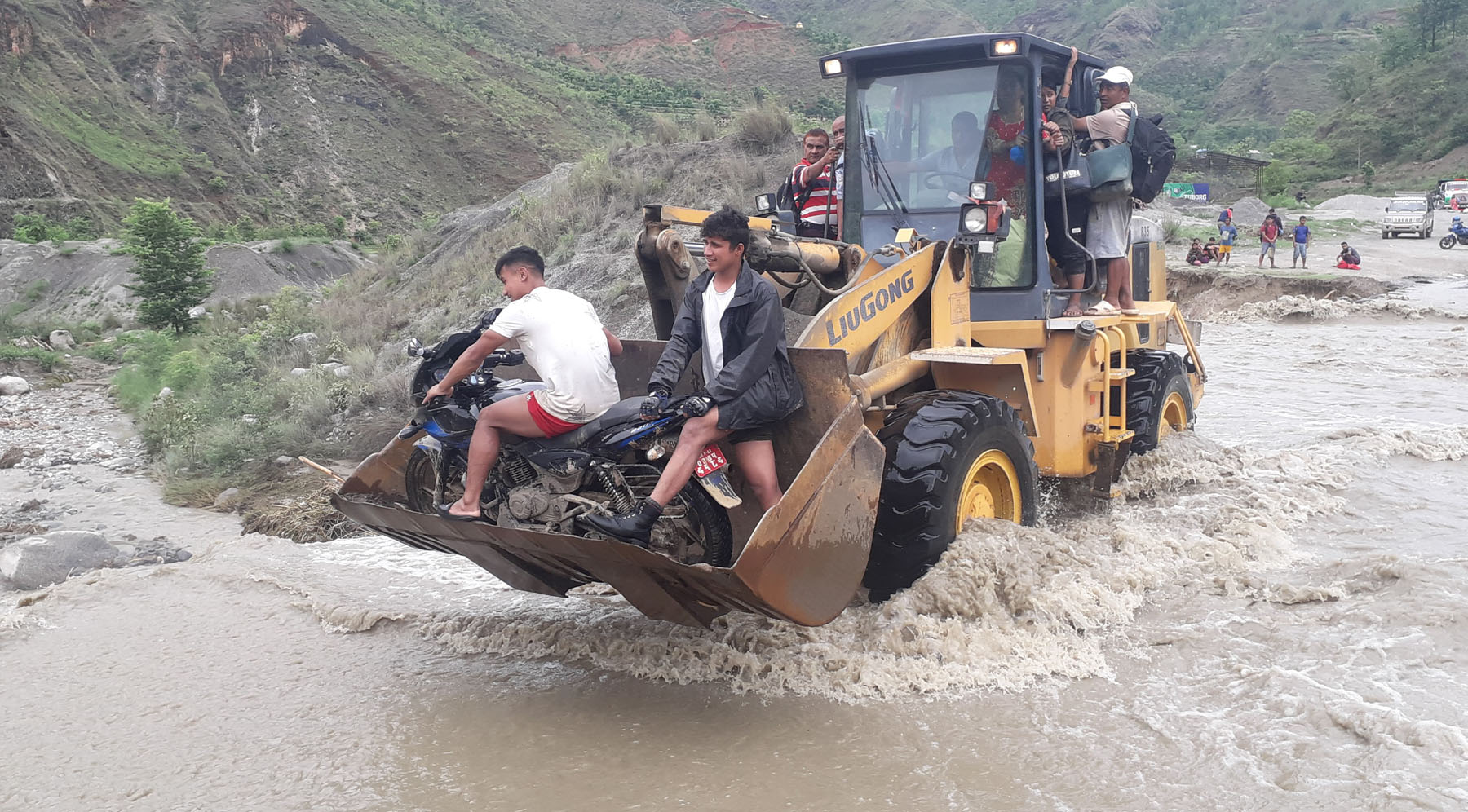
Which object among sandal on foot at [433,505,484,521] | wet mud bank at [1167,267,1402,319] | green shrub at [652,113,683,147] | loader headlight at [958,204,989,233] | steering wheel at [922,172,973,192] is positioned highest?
green shrub at [652,113,683,147]

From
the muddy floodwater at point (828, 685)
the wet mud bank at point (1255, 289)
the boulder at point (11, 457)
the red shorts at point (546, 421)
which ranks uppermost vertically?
the red shorts at point (546, 421)

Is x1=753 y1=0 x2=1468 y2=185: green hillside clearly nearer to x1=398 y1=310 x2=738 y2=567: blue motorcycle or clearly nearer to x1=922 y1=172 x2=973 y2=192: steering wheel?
x1=922 y1=172 x2=973 y2=192: steering wheel

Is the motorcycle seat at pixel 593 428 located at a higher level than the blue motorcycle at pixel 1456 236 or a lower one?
lower

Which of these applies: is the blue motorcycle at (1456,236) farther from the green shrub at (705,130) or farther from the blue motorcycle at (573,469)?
the blue motorcycle at (573,469)

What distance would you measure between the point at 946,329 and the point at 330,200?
4569 cm

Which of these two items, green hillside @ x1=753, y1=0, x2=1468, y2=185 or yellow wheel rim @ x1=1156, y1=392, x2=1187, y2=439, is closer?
yellow wheel rim @ x1=1156, y1=392, x2=1187, y2=439

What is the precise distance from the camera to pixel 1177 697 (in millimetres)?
4676

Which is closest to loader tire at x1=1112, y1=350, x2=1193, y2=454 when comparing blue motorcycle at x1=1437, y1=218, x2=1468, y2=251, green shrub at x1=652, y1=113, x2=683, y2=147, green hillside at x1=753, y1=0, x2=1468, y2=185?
green shrub at x1=652, y1=113, x2=683, y2=147

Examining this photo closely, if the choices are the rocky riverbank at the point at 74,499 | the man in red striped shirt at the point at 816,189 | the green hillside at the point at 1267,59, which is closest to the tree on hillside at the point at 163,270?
the rocky riverbank at the point at 74,499

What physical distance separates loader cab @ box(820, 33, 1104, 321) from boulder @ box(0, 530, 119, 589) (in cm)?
593

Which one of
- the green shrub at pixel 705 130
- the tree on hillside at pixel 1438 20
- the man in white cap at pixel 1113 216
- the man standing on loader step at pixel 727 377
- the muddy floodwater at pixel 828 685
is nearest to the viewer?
the muddy floodwater at pixel 828 685

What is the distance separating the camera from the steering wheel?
22.1 ft

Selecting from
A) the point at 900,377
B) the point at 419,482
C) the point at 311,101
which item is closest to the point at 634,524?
the point at 419,482

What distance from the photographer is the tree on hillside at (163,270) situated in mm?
24406
